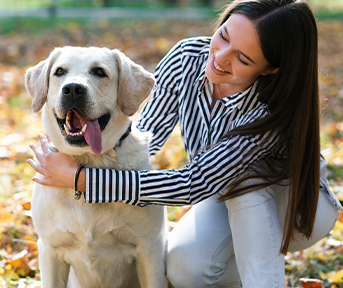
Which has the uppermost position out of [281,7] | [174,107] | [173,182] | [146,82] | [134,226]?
[281,7]

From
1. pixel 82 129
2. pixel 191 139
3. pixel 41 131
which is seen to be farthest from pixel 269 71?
pixel 41 131

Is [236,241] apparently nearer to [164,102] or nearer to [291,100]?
[291,100]

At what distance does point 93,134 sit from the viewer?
223 centimetres

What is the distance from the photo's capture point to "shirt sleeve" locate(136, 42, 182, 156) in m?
2.82

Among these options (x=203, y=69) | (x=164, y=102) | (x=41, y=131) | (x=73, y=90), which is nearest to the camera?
(x=73, y=90)

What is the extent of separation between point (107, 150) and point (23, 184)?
172 cm

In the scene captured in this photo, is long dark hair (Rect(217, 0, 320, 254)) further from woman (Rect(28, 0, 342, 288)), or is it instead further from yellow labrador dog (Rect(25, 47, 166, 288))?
yellow labrador dog (Rect(25, 47, 166, 288))

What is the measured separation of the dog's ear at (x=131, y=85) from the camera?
2402mm

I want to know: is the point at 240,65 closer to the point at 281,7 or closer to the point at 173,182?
the point at 281,7

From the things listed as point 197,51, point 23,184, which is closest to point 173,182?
point 197,51

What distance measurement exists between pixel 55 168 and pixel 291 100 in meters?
1.32

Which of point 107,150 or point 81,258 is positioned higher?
point 107,150

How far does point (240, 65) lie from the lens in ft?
7.72

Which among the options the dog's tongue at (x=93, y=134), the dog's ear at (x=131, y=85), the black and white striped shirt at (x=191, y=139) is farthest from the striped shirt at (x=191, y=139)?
the dog's ear at (x=131, y=85)
